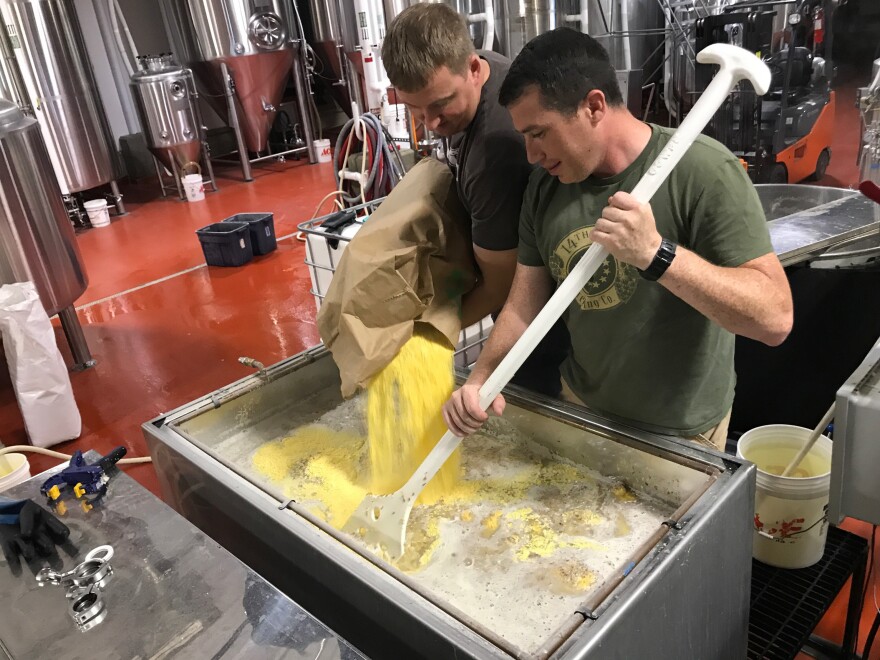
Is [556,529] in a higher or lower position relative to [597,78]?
lower

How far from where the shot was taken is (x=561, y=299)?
995mm

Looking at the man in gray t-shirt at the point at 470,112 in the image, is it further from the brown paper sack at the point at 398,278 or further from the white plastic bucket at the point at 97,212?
the white plastic bucket at the point at 97,212

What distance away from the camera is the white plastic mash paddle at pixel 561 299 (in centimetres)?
91

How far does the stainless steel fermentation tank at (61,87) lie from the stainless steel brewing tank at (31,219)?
7.85 feet

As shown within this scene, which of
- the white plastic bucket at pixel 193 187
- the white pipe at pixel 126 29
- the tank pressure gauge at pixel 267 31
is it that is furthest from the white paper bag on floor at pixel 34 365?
the tank pressure gauge at pixel 267 31

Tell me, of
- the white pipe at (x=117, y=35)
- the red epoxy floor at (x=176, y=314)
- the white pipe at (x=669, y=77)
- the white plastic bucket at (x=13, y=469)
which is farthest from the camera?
the white pipe at (x=117, y=35)

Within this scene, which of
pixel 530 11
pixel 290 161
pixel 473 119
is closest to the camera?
pixel 473 119

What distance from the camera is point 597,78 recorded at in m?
1.05

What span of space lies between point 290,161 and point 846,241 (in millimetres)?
5799

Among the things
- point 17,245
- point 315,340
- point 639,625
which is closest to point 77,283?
point 17,245

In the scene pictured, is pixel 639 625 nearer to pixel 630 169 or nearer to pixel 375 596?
pixel 375 596

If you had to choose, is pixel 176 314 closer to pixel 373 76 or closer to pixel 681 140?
pixel 373 76

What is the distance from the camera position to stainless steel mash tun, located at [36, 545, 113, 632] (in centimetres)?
90

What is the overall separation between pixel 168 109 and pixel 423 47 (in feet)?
15.6
